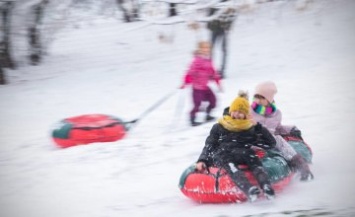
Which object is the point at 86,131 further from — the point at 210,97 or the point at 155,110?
the point at 155,110

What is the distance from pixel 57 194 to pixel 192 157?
2026mm

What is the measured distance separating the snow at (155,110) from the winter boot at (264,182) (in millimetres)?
167

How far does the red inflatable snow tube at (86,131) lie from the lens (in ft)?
25.0

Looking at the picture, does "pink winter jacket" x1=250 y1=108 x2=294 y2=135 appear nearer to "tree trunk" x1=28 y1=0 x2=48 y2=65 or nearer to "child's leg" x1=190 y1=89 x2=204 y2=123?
"child's leg" x1=190 y1=89 x2=204 y2=123

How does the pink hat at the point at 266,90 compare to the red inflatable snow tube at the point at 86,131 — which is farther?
the red inflatable snow tube at the point at 86,131

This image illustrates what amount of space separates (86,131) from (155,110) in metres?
2.78

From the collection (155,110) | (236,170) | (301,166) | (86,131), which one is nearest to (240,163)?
(236,170)

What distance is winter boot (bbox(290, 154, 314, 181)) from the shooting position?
18.5 ft

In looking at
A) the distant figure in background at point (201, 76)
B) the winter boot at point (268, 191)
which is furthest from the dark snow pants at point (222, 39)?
the winter boot at point (268, 191)

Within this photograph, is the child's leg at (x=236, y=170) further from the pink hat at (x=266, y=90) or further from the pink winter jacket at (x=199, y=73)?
the pink winter jacket at (x=199, y=73)

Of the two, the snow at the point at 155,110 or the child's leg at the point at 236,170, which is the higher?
the child's leg at the point at 236,170

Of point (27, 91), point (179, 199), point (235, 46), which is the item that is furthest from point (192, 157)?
point (235, 46)

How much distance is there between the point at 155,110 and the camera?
10250 mm

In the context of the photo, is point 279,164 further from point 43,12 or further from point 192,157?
point 43,12
